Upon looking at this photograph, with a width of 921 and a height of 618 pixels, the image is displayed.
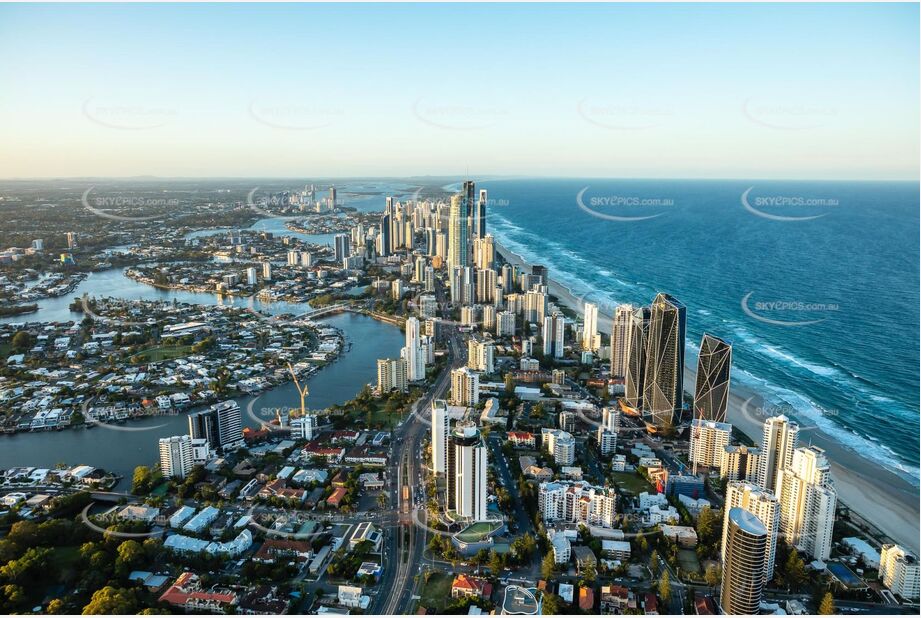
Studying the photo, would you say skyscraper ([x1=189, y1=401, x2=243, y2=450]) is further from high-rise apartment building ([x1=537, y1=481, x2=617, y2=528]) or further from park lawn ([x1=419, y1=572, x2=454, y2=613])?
high-rise apartment building ([x1=537, y1=481, x2=617, y2=528])

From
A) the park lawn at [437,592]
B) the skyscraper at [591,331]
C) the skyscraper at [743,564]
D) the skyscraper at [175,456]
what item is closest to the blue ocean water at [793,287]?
the skyscraper at [591,331]

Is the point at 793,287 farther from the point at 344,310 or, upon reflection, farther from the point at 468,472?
the point at 468,472

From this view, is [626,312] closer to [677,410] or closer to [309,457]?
[677,410]

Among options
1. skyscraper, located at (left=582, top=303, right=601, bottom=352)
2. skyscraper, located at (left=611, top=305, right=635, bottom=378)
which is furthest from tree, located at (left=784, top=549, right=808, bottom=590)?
skyscraper, located at (left=582, top=303, right=601, bottom=352)

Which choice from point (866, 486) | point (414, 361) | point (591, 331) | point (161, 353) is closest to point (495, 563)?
point (866, 486)

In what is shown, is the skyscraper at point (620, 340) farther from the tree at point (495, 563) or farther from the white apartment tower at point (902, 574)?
the tree at point (495, 563)

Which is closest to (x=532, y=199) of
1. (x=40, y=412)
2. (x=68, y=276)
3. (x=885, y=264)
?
(x=885, y=264)
